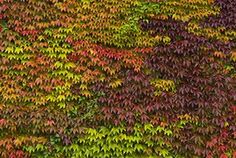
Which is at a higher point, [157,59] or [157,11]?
[157,11]

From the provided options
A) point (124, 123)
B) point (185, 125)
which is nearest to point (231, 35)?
point (185, 125)

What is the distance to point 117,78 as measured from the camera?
805cm

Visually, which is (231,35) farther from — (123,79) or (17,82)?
(17,82)

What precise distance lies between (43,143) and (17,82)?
50.4 inches

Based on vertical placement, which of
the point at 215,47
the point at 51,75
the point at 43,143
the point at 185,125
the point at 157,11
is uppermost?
the point at 157,11

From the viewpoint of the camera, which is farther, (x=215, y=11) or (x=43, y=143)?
(x=215, y=11)

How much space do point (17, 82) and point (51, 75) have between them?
66cm

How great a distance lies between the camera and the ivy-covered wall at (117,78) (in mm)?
7801

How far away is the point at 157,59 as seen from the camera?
8.11 m

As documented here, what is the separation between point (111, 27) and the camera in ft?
26.9

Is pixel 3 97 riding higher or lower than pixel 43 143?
higher

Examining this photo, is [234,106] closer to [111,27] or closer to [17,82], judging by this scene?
[111,27]

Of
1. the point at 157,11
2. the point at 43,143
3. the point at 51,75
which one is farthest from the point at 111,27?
the point at 43,143

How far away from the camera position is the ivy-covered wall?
7801mm
